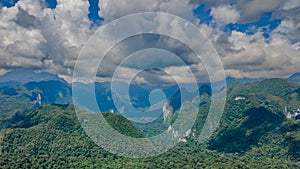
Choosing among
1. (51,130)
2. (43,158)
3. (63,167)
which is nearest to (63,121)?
(51,130)

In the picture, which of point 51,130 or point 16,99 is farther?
point 16,99

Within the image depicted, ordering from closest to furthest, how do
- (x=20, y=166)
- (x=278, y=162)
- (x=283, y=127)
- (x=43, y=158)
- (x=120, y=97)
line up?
(x=120, y=97) < (x=20, y=166) < (x=43, y=158) < (x=278, y=162) < (x=283, y=127)

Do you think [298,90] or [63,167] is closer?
[63,167]

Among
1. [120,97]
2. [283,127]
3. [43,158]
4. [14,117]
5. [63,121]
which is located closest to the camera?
[120,97]

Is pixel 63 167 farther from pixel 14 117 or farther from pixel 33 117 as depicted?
pixel 14 117

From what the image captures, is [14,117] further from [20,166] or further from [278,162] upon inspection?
[278,162]

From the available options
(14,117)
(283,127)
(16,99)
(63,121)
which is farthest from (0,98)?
(283,127)

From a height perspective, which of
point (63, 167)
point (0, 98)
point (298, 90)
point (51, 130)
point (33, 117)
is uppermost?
point (0, 98)

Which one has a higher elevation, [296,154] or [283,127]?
[283,127]

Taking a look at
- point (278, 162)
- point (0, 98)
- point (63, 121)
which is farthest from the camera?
point (0, 98)
